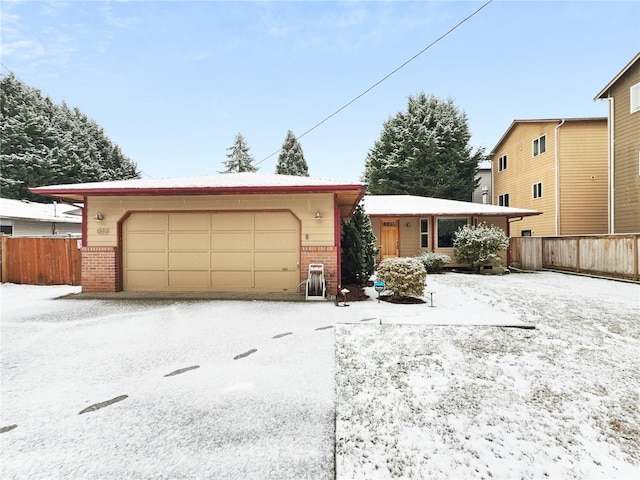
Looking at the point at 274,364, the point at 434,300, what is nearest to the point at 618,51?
the point at 434,300

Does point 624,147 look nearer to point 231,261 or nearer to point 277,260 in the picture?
point 277,260

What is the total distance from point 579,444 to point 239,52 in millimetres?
16322

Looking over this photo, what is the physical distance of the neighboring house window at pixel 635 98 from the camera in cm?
1243

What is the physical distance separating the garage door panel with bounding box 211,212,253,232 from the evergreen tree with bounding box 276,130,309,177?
1021 inches

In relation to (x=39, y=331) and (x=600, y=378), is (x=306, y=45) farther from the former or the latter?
(x=600, y=378)

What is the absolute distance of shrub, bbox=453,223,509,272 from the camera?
43.8 feet

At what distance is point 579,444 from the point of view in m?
2.32

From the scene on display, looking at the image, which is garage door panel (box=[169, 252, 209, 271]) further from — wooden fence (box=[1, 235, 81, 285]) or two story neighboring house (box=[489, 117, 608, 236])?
two story neighboring house (box=[489, 117, 608, 236])

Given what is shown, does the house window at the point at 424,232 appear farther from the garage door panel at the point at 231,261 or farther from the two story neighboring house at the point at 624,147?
the garage door panel at the point at 231,261

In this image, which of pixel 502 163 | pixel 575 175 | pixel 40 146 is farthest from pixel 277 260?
pixel 40 146

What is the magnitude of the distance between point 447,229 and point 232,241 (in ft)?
36.5

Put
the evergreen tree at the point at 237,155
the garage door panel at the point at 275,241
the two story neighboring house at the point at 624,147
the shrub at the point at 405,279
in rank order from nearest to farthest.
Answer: the shrub at the point at 405,279 < the garage door panel at the point at 275,241 < the two story neighboring house at the point at 624,147 < the evergreen tree at the point at 237,155

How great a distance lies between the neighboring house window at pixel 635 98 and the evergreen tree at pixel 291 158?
25692mm

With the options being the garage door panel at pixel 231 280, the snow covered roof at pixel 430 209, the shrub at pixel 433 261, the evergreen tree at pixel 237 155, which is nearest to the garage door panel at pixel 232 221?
the garage door panel at pixel 231 280
